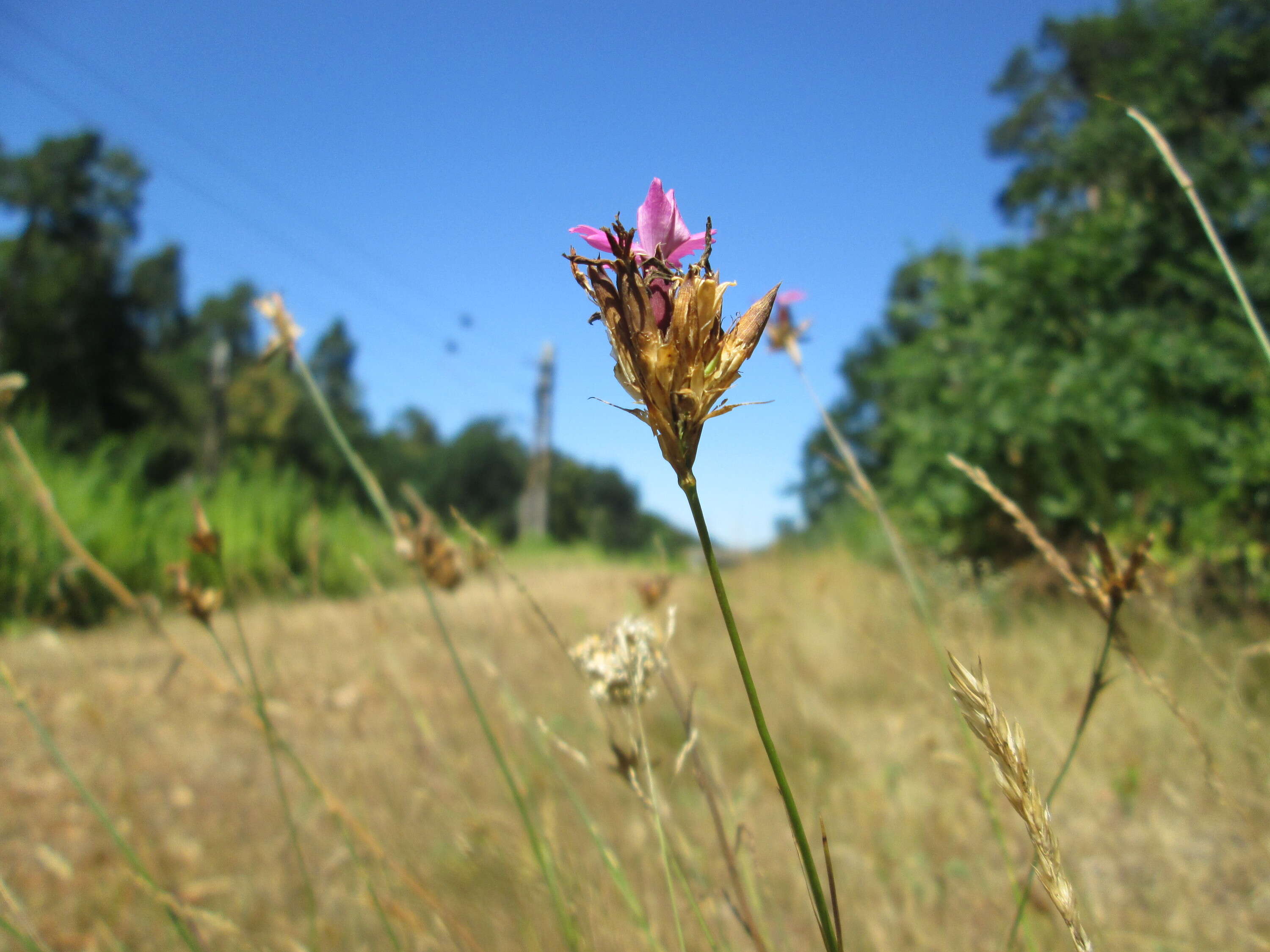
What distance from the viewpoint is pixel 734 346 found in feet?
1.42

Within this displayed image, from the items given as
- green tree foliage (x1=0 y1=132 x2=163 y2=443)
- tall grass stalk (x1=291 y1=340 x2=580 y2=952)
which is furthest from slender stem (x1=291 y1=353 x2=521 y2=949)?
green tree foliage (x1=0 y1=132 x2=163 y2=443)

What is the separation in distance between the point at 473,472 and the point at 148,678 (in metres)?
22.3

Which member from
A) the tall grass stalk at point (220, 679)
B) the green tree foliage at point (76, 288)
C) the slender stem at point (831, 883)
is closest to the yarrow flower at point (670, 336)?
the slender stem at point (831, 883)

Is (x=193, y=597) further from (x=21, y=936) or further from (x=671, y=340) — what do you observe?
(x=671, y=340)

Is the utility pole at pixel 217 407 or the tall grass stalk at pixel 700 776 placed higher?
the utility pole at pixel 217 407

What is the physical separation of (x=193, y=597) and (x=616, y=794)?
1412 mm

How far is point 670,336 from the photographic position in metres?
0.42

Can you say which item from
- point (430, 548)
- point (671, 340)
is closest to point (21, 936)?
point (430, 548)

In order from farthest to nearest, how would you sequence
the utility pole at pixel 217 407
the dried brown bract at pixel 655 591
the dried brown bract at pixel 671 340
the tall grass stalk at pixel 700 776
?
the utility pole at pixel 217 407 < the dried brown bract at pixel 655 591 < the tall grass stalk at pixel 700 776 < the dried brown bract at pixel 671 340

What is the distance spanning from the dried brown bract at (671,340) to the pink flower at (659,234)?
0.06 feet

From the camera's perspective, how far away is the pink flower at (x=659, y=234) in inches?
17.5

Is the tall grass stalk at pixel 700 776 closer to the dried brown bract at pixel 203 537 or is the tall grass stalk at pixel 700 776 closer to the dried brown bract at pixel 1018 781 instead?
the dried brown bract at pixel 1018 781

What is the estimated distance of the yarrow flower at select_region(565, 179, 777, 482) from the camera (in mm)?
406

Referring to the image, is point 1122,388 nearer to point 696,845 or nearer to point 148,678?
point 696,845
